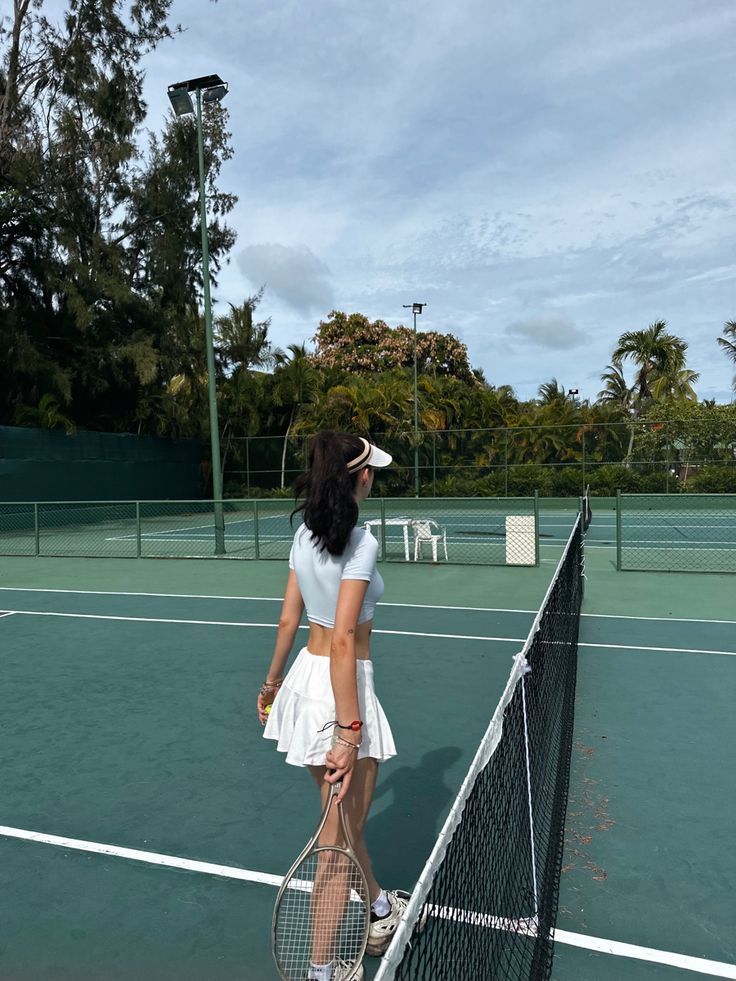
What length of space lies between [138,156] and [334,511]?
3303 centimetres

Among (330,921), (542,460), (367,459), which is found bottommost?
(330,921)

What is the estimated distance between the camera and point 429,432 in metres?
30.3

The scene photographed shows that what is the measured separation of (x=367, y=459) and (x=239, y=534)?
1802cm

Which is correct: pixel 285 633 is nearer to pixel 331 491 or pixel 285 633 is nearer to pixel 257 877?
pixel 331 491

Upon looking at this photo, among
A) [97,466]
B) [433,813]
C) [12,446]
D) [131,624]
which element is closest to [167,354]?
Result: [97,466]

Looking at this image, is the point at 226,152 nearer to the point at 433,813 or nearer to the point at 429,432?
the point at 429,432

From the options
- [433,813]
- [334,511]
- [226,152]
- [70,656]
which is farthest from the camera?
[226,152]

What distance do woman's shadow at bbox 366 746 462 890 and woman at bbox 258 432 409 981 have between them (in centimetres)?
79

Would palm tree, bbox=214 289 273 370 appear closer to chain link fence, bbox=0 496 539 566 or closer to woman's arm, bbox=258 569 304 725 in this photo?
chain link fence, bbox=0 496 539 566

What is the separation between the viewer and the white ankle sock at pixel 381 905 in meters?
2.81

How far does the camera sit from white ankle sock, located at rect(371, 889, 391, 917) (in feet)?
9.23

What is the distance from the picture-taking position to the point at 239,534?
20234mm

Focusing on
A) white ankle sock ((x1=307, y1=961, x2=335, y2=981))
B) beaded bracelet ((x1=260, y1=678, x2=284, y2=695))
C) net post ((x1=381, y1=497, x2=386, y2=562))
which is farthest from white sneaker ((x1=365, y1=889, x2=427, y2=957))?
net post ((x1=381, y1=497, x2=386, y2=562))

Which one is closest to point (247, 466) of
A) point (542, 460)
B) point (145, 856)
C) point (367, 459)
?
point (542, 460)
